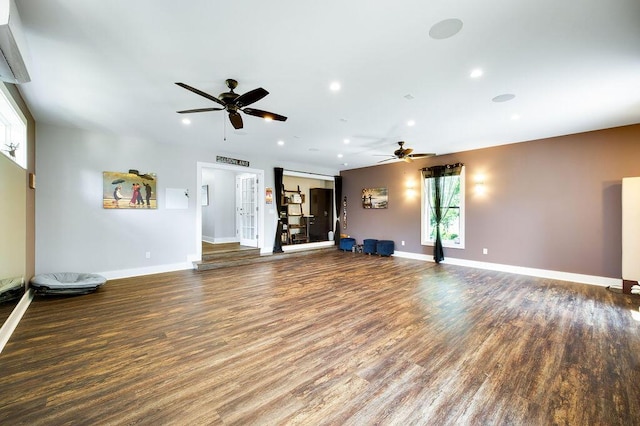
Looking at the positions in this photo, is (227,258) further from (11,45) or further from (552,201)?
(552,201)

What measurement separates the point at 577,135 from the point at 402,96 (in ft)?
13.9

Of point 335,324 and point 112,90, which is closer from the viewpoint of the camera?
point 335,324

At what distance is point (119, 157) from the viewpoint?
17.8 feet

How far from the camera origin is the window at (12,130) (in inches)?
120

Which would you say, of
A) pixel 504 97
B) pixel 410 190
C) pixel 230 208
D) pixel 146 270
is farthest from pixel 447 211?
pixel 146 270

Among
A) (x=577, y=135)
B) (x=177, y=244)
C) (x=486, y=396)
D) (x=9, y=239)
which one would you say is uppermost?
(x=577, y=135)

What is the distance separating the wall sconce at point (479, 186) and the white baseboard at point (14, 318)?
823 cm

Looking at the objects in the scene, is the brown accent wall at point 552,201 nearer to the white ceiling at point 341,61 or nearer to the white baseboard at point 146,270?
the white ceiling at point 341,61

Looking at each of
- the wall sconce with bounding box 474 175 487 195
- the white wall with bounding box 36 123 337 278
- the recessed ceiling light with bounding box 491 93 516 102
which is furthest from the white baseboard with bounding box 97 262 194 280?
the wall sconce with bounding box 474 175 487 195

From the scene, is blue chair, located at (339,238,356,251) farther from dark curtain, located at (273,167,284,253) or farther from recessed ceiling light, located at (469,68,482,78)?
recessed ceiling light, located at (469,68,482,78)

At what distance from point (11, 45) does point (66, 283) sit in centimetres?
374

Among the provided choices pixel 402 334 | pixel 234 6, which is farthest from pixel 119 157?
pixel 402 334

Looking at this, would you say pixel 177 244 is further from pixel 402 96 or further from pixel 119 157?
pixel 402 96

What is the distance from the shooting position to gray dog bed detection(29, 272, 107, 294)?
13.4 ft
